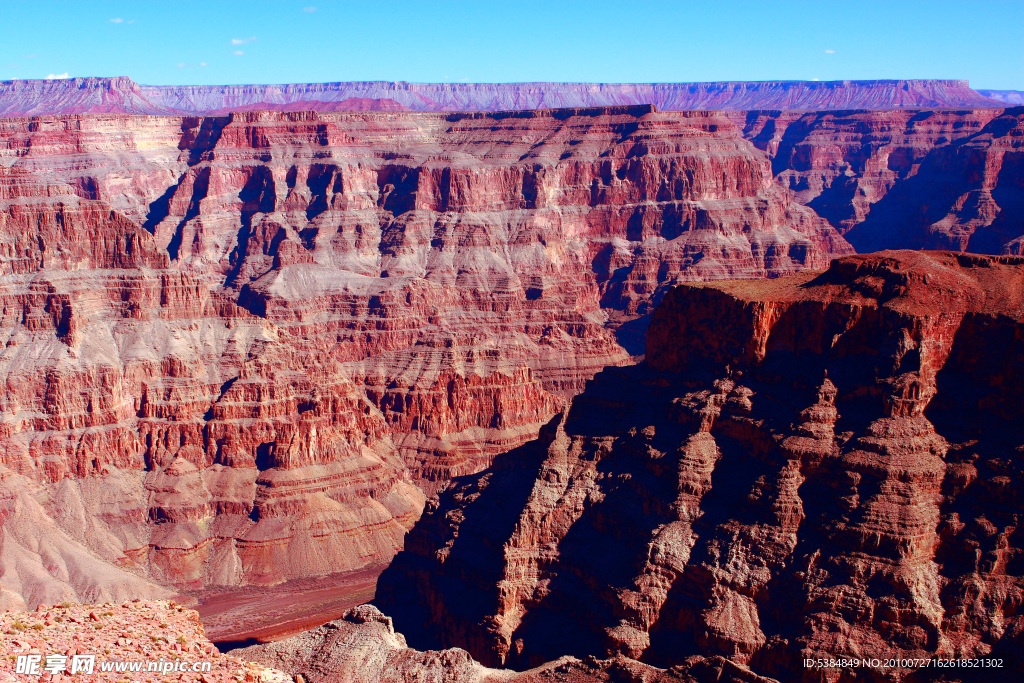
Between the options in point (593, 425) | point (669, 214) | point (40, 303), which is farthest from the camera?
point (669, 214)

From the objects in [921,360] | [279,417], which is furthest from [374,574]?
[921,360]

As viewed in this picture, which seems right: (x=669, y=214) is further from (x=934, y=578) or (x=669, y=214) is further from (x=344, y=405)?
(x=934, y=578)

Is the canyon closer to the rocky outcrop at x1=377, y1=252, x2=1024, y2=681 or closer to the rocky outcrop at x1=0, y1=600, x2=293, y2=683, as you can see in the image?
the rocky outcrop at x1=377, y1=252, x2=1024, y2=681

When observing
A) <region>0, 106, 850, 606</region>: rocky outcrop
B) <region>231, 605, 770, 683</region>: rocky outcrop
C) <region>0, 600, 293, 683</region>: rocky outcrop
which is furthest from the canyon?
<region>0, 600, 293, 683</region>: rocky outcrop

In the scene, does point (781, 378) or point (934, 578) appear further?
point (781, 378)

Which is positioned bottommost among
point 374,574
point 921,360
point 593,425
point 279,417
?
point 374,574

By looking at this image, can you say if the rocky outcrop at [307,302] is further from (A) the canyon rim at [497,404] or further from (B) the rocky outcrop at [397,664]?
(B) the rocky outcrop at [397,664]

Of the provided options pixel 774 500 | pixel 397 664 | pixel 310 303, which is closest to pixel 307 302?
pixel 310 303
